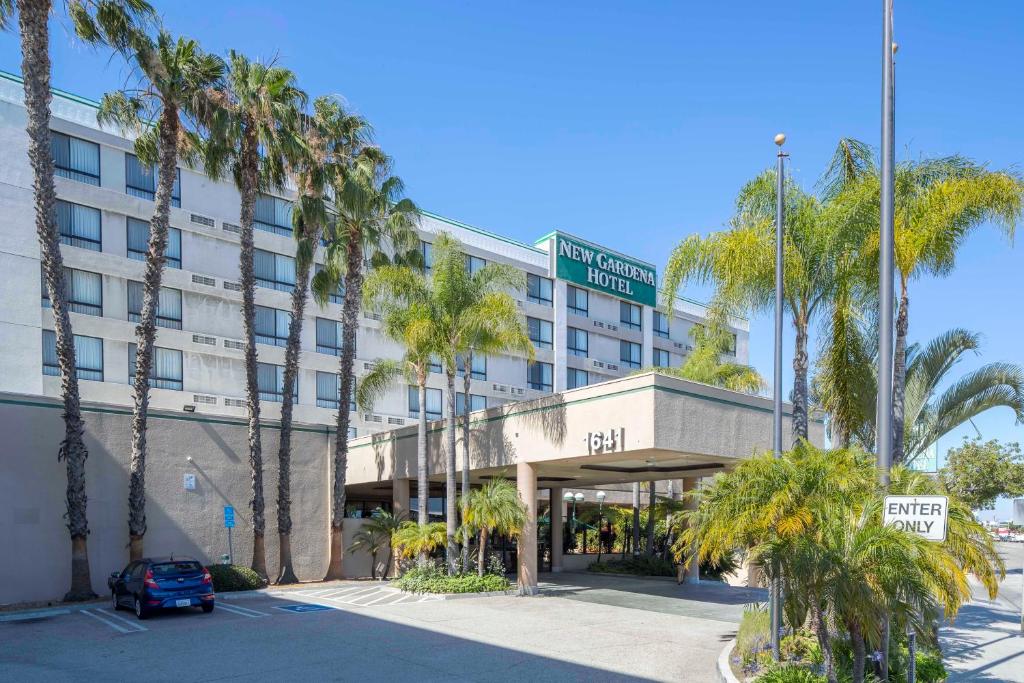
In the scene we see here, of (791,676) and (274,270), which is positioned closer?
(791,676)

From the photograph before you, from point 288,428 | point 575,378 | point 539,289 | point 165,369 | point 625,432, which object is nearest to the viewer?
point 625,432

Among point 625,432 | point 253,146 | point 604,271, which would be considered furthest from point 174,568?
point 604,271

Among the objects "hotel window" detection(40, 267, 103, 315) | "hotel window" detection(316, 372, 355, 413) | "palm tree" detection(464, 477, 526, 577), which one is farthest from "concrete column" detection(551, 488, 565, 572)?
"hotel window" detection(40, 267, 103, 315)

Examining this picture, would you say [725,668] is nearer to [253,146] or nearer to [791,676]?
[791,676]

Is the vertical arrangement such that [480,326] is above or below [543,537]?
above

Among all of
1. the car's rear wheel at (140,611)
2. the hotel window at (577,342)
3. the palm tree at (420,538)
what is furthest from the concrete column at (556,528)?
the car's rear wheel at (140,611)

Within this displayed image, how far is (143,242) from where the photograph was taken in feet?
110

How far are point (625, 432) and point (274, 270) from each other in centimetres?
2261

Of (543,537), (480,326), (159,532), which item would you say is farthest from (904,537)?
(543,537)

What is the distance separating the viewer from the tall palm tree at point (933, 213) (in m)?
14.7

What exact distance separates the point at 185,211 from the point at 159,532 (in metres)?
14.7

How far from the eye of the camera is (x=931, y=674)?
11.4m

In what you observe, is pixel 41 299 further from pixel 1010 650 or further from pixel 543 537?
pixel 1010 650

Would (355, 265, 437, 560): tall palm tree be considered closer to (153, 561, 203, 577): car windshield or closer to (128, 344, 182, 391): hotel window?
(153, 561, 203, 577): car windshield
